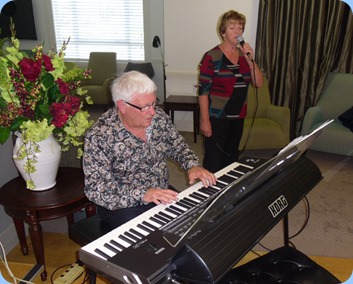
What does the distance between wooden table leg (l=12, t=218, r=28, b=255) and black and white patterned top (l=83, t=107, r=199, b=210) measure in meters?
0.87

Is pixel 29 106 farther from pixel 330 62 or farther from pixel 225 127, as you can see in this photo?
pixel 330 62

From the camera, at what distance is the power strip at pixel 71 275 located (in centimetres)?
173

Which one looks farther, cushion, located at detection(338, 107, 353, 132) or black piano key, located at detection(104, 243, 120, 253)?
cushion, located at detection(338, 107, 353, 132)

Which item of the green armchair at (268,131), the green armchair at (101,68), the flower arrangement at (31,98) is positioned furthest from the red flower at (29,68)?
the green armchair at (101,68)

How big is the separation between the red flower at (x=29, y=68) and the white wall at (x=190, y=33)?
337 centimetres

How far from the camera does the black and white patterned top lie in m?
1.56

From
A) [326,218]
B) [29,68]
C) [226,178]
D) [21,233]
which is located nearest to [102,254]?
[226,178]

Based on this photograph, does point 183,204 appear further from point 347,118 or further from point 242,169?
point 347,118

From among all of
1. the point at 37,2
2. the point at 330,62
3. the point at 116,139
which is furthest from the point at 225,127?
the point at 37,2

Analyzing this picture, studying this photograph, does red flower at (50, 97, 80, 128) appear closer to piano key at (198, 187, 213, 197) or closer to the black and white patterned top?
the black and white patterned top

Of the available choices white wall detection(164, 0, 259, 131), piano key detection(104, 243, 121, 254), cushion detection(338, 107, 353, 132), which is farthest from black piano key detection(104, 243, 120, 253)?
white wall detection(164, 0, 259, 131)

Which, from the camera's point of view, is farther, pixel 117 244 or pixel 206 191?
pixel 206 191

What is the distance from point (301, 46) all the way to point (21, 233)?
372 cm

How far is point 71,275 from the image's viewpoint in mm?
1771
